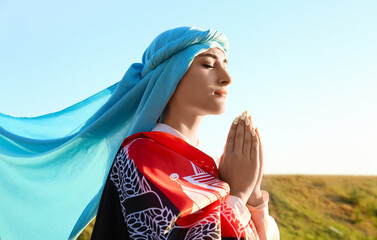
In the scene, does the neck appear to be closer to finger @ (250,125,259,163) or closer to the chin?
the chin

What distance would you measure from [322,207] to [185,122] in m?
4.06

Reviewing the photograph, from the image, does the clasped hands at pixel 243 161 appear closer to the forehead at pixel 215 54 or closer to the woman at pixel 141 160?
the woman at pixel 141 160

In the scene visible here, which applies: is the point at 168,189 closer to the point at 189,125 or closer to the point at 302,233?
the point at 189,125

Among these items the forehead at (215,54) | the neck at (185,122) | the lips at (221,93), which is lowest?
the neck at (185,122)

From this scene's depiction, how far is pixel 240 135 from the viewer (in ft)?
Result: 6.30

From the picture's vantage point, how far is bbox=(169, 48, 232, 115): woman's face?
6.48ft

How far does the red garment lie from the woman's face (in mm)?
197

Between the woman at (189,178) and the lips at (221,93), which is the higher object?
the lips at (221,93)

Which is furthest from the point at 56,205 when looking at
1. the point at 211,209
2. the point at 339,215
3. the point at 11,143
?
the point at 339,215

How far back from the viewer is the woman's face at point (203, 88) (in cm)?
197

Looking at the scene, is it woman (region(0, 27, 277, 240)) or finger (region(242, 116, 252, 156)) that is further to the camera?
finger (region(242, 116, 252, 156))

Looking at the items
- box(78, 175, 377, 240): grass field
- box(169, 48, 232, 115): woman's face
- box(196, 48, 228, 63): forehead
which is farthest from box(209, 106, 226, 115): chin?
box(78, 175, 377, 240): grass field


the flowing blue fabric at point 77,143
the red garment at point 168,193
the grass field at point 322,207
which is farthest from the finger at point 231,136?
the grass field at point 322,207

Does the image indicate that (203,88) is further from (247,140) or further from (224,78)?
(247,140)
